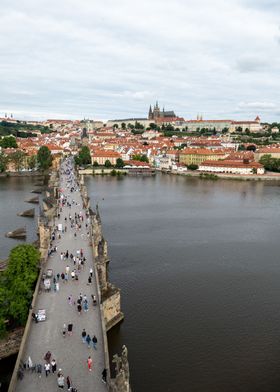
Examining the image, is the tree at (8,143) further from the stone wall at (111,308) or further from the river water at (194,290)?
the stone wall at (111,308)

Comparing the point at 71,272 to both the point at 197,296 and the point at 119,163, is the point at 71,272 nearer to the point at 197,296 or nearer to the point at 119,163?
the point at 197,296

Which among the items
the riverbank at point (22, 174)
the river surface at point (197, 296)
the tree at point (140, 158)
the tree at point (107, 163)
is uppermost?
the tree at point (140, 158)

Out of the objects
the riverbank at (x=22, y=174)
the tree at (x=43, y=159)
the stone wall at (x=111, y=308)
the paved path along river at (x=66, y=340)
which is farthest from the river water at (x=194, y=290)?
the tree at (x=43, y=159)

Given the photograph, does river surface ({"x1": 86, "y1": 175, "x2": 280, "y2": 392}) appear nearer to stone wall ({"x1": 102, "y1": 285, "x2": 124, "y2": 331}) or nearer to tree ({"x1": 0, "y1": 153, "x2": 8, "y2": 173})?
stone wall ({"x1": 102, "y1": 285, "x2": 124, "y2": 331})

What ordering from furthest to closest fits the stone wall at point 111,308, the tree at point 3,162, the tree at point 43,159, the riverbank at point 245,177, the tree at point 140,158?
the tree at point 140,158 → the riverbank at point 245,177 → the tree at point 43,159 → the tree at point 3,162 → the stone wall at point 111,308

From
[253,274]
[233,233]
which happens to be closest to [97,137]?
[233,233]

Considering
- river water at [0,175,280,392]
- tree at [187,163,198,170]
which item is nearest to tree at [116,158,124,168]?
tree at [187,163,198,170]

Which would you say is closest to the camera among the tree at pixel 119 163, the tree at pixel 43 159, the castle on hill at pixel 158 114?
the tree at pixel 43 159

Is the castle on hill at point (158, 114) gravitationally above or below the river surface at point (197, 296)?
above

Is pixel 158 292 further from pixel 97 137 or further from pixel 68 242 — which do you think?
pixel 97 137
